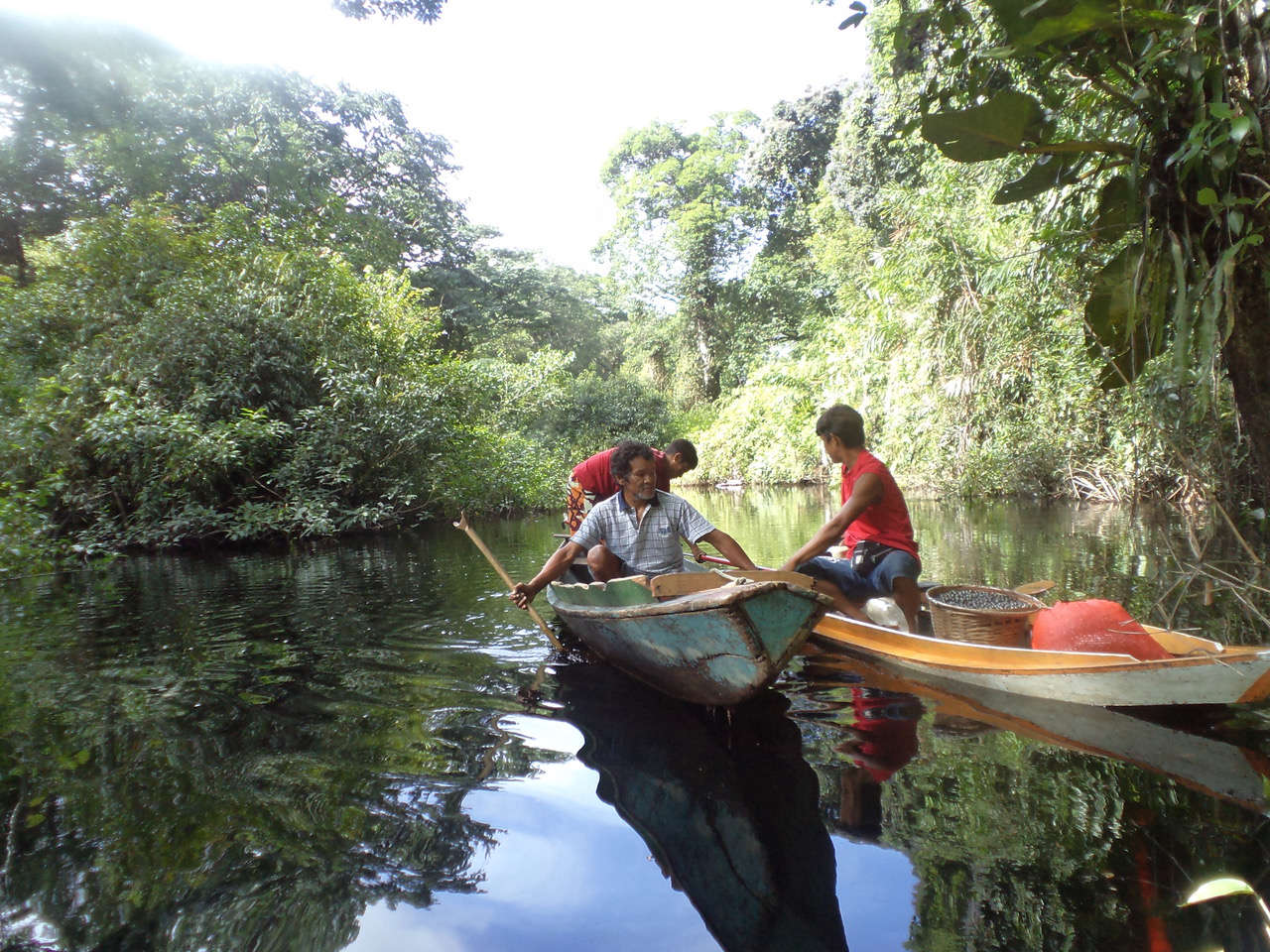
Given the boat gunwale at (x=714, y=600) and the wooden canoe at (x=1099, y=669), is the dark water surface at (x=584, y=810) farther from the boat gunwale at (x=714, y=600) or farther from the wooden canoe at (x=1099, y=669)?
the boat gunwale at (x=714, y=600)

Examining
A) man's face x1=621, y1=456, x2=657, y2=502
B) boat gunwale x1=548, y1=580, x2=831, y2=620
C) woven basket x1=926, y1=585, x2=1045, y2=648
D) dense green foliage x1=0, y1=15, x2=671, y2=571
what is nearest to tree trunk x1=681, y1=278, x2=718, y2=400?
dense green foliage x1=0, y1=15, x2=671, y2=571

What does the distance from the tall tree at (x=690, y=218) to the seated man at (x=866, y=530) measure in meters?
22.8

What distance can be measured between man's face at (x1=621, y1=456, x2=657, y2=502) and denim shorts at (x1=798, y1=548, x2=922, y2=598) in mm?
1071

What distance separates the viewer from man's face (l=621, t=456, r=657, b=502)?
3.75 meters

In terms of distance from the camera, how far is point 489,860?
6.90ft

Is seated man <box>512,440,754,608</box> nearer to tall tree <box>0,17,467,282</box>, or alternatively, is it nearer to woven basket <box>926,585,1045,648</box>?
woven basket <box>926,585,1045,648</box>

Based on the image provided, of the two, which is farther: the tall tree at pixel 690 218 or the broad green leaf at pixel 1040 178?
the tall tree at pixel 690 218

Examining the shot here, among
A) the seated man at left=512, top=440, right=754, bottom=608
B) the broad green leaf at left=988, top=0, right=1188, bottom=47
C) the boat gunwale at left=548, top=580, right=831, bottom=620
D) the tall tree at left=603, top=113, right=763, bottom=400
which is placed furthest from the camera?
the tall tree at left=603, top=113, right=763, bottom=400

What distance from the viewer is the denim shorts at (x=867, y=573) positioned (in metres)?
3.97

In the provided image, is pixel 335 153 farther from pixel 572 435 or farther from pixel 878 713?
pixel 878 713

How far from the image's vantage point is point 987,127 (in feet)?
Result: 7.72

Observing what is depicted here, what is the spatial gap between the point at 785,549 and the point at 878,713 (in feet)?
15.7

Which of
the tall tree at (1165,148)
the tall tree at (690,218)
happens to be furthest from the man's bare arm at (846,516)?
the tall tree at (690,218)

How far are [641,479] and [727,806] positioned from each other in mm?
1774
